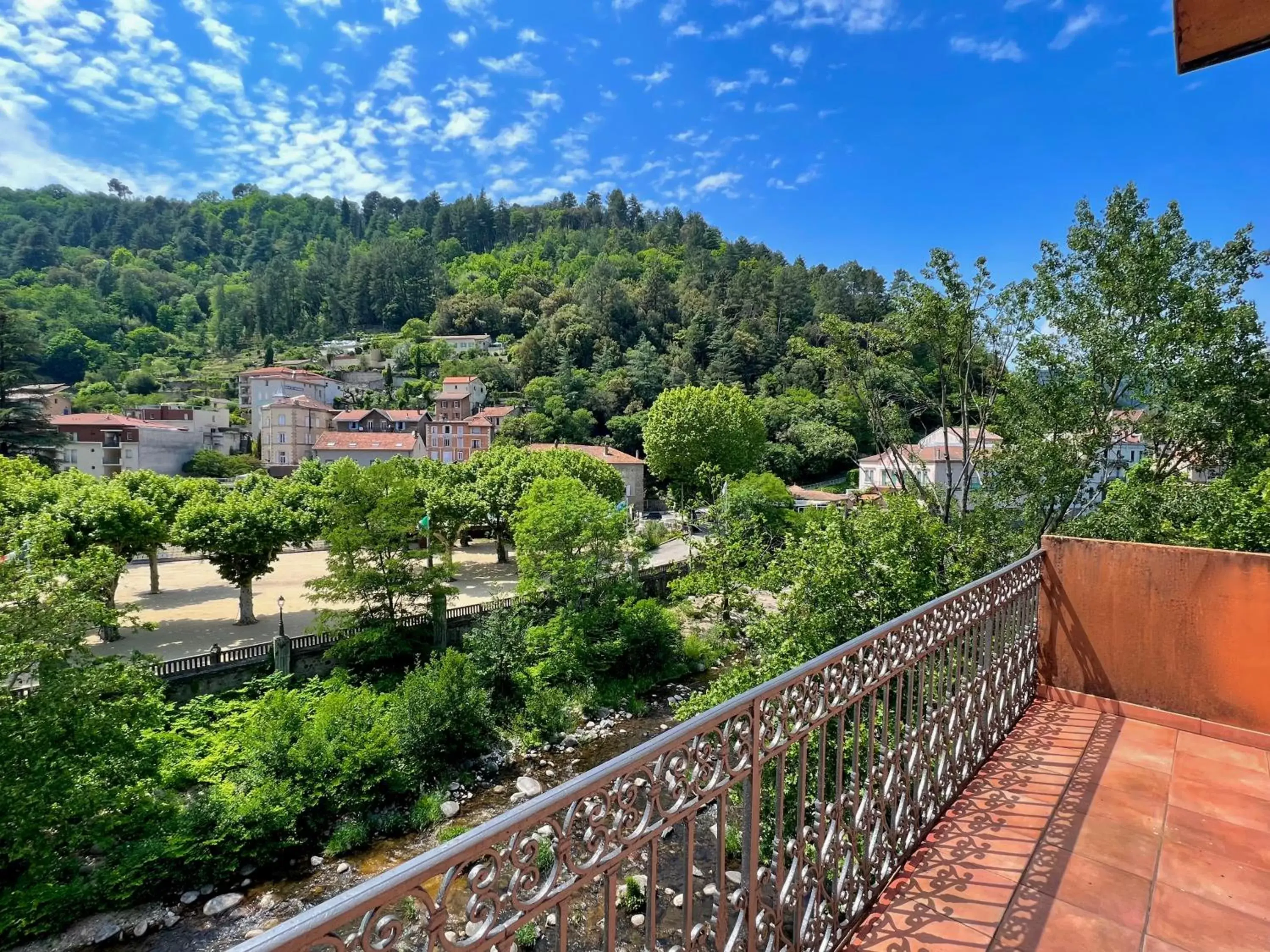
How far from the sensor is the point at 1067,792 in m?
2.75

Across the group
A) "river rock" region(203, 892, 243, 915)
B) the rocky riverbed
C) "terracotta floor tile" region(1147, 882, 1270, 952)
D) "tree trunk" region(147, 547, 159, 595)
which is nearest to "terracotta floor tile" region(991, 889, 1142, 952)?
"terracotta floor tile" region(1147, 882, 1270, 952)

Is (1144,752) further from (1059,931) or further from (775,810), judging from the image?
(775,810)

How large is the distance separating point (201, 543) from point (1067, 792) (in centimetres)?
1647

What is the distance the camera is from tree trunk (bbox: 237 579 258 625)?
15109mm

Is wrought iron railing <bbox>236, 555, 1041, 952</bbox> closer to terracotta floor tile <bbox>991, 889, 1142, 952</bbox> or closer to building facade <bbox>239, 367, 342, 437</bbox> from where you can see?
terracotta floor tile <bbox>991, 889, 1142, 952</bbox>

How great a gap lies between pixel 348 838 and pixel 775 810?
8454 mm

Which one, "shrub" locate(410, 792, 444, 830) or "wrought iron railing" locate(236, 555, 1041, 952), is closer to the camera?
"wrought iron railing" locate(236, 555, 1041, 952)

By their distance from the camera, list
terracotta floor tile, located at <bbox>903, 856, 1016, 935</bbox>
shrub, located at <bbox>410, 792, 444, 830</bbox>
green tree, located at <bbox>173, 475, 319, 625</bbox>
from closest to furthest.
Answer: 1. terracotta floor tile, located at <bbox>903, 856, 1016, 935</bbox>
2. shrub, located at <bbox>410, 792, 444, 830</bbox>
3. green tree, located at <bbox>173, 475, 319, 625</bbox>

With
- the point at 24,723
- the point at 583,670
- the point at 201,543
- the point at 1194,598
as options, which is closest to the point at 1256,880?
the point at 1194,598

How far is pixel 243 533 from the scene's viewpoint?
14.2 m

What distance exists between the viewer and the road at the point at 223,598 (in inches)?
546

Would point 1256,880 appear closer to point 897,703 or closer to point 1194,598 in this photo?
point 897,703

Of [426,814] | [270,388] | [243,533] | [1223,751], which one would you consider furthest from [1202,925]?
[270,388]

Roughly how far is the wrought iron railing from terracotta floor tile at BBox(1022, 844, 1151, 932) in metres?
0.42
